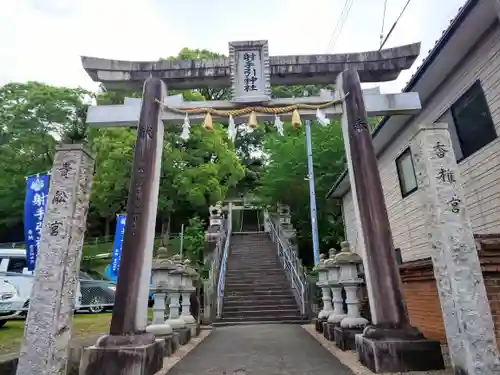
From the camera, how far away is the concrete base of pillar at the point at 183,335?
741 cm

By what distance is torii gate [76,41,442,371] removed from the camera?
497 centimetres

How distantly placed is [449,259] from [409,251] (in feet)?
17.9

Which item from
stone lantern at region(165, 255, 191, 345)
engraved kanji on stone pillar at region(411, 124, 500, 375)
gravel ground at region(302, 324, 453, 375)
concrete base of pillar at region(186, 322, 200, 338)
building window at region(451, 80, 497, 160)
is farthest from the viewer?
concrete base of pillar at region(186, 322, 200, 338)

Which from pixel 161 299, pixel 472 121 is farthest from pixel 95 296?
pixel 472 121

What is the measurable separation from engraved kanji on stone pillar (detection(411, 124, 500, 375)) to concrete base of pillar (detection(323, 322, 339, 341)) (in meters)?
3.52

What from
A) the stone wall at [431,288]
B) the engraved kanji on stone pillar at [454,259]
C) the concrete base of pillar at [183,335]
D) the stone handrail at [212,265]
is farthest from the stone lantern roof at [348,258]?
the stone handrail at [212,265]

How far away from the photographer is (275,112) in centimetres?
636

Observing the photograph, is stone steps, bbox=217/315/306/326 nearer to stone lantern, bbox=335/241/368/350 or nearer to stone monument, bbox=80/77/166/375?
stone lantern, bbox=335/241/368/350

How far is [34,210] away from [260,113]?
299 inches

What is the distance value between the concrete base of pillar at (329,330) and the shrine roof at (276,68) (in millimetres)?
5230

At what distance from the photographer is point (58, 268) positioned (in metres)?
4.13

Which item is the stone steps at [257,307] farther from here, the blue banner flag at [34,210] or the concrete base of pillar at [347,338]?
the blue banner flag at [34,210]

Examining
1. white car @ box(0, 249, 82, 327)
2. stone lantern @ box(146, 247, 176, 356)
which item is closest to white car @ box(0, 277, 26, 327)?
white car @ box(0, 249, 82, 327)

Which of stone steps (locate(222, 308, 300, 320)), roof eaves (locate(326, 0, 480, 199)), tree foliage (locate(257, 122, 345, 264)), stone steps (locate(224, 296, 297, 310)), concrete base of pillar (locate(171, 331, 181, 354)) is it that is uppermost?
tree foliage (locate(257, 122, 345, 264))
